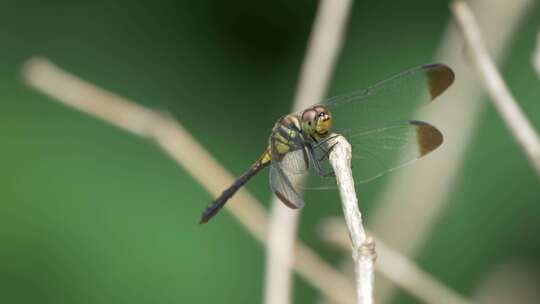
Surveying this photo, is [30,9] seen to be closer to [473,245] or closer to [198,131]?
[198,131]

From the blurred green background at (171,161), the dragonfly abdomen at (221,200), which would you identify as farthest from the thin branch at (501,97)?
the blurred green background at (171,161)

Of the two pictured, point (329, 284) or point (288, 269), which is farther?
point (329, 284)

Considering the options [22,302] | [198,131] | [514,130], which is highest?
[198,131]

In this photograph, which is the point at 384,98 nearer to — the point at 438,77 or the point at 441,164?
the point at 438,77

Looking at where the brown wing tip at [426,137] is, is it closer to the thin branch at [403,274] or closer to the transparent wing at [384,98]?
the transparent wing at [384,98]

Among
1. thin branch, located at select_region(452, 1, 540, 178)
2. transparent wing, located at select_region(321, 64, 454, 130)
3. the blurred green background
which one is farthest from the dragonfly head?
the blurred green background

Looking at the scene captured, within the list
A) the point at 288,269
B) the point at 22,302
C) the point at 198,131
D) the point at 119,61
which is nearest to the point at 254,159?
the point at 198,131
